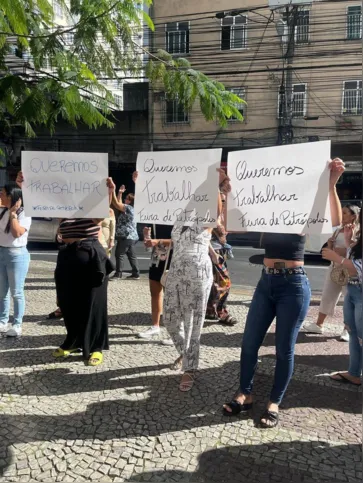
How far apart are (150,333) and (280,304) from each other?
2.31 m

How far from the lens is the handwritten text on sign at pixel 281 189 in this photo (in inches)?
113

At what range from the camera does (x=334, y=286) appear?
16.6 ft

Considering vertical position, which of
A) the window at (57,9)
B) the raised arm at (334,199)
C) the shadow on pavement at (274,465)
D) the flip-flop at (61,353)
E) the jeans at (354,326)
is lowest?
the flip-flop at (61,353)

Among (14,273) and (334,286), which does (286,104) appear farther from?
(14,273)

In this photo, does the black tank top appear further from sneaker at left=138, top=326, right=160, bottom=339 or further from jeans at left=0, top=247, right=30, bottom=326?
jeans at left=0, top=247, right=30, bottom=326

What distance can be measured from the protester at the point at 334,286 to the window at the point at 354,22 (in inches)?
675

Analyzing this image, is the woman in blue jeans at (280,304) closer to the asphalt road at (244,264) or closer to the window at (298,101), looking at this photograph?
the asphalt road at (244,264)

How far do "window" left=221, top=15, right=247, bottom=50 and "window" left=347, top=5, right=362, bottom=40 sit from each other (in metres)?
4.59

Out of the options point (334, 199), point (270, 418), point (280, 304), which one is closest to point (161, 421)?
point (270, 418)

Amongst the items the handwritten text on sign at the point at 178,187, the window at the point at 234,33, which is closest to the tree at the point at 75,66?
the handwritten text on sign at the point at 178,187

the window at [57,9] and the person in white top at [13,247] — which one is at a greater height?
the window at [57,9]

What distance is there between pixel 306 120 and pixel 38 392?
62.5 ft

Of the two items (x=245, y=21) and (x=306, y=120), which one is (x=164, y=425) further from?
(x=245, y=21)

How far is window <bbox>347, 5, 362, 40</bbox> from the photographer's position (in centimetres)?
1844
